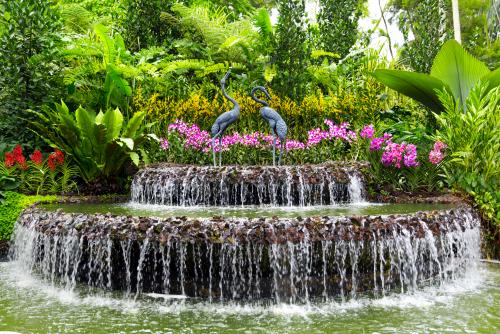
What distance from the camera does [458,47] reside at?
8.04 m

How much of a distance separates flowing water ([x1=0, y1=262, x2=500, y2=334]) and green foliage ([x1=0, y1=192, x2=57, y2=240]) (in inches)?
80.3

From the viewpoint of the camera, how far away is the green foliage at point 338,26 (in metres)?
14.2

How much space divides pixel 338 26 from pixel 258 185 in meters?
8.87

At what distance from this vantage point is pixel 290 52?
932 centimetres

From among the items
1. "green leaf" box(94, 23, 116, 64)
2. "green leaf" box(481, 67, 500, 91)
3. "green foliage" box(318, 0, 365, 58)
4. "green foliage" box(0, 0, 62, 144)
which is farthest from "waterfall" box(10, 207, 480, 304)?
"green foliage" box(318, 0, 365, 58)

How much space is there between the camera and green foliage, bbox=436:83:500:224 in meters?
6.58

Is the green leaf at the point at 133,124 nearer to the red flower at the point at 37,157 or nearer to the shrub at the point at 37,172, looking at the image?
the shrub at the point at 37,172

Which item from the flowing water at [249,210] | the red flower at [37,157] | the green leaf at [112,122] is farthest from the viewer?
the green leaf at [112,122]

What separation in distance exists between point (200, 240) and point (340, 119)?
16.0ft

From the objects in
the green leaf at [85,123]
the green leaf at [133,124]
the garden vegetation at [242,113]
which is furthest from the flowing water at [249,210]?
the green leaf at [133,124]

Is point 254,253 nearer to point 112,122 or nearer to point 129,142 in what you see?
point 129,142

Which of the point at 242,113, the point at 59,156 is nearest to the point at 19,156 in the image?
the point at 59,156

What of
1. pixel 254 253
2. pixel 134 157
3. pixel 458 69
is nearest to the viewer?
pixel 254 253

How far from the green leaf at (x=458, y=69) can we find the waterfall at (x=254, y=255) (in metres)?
3.84
